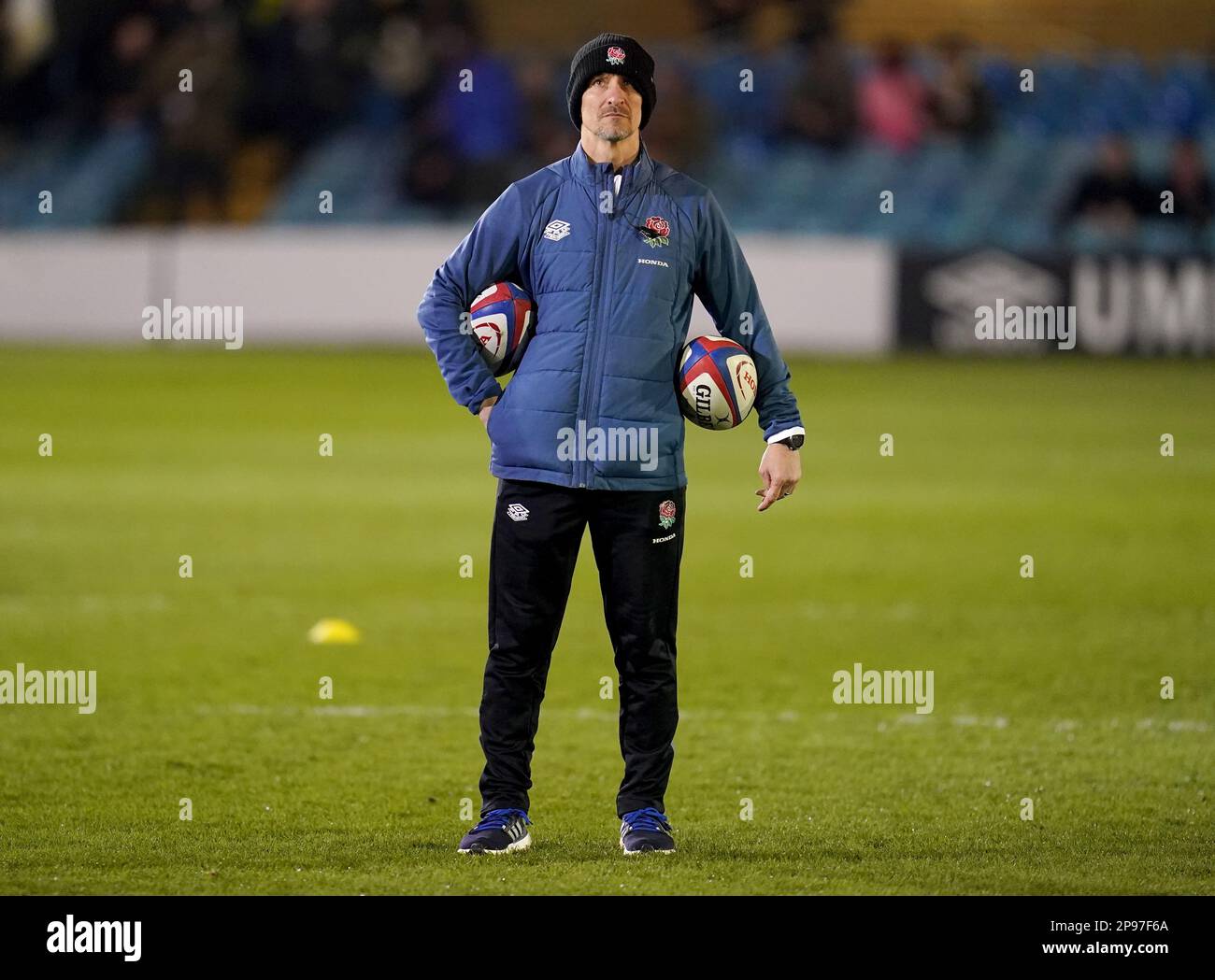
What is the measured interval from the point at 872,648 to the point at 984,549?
3074 millimetres

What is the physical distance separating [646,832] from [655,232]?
1.64 m

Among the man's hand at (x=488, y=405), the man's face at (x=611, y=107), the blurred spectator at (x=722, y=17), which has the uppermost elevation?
the blurred spectator at (x=722, y=17)

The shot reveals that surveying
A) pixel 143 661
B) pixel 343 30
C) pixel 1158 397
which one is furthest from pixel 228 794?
pixel 343 30

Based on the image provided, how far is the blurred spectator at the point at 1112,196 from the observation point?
23.2 metres

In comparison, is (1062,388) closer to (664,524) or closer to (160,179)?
(160,179)

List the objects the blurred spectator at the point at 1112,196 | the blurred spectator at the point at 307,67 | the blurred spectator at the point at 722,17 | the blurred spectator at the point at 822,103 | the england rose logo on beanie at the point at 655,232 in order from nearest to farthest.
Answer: the england rose logo on beanie at the point at 655,232 → the blurred spectator at the point at 1112,196 → the blurred spectator at the point at 307,67 → the blurred spectator at the point at 822,103 → the blurred spectator at the point at 722,17

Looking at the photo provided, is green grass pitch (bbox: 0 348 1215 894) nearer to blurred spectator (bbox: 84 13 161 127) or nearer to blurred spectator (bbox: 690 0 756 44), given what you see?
blurred spectator (bbox: 84 13 161 127)

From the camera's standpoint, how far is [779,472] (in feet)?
17.4

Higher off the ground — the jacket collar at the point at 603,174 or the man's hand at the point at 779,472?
the jacket collar at the point at 603,174

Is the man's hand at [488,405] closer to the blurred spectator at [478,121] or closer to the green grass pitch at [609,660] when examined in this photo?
the green grass pitch at [609,660]

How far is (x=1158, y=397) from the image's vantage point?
18578 mm

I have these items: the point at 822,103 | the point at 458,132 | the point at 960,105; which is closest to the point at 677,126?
the point at 822,103

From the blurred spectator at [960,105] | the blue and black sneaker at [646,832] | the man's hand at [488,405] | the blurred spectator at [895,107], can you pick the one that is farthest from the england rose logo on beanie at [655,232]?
the blurred spectator at [960,105]

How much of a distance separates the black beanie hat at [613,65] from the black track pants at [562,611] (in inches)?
41.6
